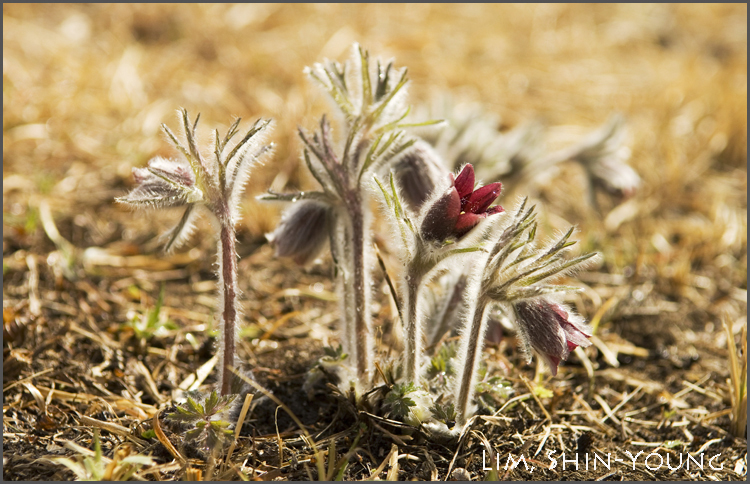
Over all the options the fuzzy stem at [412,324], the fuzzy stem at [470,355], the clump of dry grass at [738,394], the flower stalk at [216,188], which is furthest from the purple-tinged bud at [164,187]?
the clump of dry grass at [738,394]

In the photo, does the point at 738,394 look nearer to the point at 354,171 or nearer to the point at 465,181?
the point at 465,181

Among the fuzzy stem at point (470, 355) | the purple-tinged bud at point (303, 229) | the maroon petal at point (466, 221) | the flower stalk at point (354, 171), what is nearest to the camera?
the maroon petal at point (466, 221)

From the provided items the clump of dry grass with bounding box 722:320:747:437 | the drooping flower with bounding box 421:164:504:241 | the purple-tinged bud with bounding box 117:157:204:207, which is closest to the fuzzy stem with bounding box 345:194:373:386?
the drooping flower with bounding box 421:164:504:241

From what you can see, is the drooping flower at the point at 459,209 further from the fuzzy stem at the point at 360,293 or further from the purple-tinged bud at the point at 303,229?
the purple-tinged bud at the point at 303,229

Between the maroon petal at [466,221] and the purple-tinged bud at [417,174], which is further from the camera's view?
the purple-tinged bud at [417,174]

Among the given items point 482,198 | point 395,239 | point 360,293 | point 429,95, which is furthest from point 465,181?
point 429,95

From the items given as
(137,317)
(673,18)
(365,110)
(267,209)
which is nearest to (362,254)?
(365,110)

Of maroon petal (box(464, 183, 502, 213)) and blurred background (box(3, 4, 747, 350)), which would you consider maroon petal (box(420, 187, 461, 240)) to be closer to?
maroon petal (box(464, 183, 502, 213))
